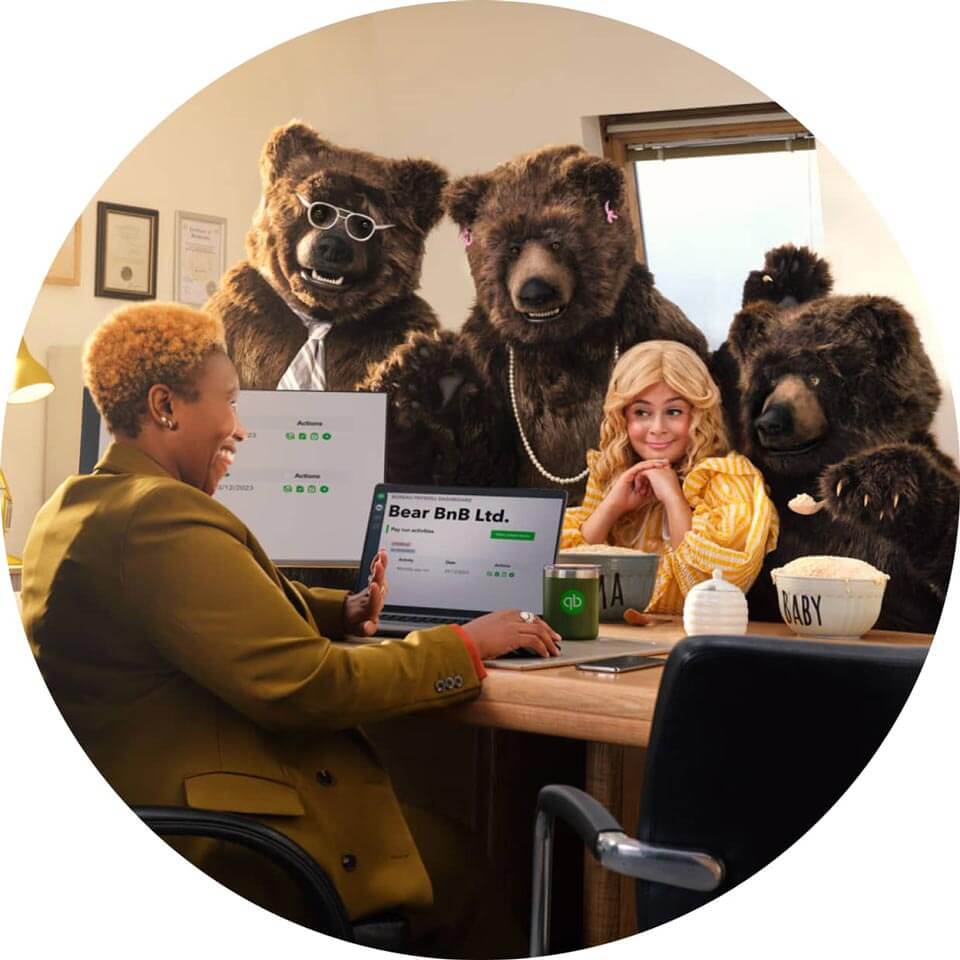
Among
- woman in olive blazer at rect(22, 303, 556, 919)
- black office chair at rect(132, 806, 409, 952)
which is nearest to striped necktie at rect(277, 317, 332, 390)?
woman in olive blazer at rect(22, 303, 556, 919)

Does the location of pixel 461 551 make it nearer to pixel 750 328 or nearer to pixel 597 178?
pixel 750 328

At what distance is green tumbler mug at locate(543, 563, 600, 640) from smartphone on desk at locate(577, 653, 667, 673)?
0.56ft

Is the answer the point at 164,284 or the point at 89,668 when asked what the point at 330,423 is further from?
the point at 89,668

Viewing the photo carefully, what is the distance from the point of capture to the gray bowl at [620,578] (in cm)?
203

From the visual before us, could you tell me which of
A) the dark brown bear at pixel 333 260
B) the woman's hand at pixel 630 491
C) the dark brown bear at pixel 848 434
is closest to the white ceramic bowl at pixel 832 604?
the dark brown bear at pixel 848 434

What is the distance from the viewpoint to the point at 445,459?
2.41m

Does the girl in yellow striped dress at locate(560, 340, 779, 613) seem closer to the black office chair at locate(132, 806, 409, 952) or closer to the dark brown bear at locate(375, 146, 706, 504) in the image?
the dark brown bear at locate(375, 146, 706, 504)

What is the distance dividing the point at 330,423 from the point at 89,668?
1.00 meters

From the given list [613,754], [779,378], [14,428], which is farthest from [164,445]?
[14,428]

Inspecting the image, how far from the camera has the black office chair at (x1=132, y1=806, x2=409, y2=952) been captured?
126 centimetres

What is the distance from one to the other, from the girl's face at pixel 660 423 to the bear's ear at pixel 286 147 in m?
0.85

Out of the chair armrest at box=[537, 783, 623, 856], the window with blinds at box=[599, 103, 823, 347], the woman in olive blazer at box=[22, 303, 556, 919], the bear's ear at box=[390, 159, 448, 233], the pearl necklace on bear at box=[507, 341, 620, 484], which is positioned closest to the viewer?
the chair armrest at box=[537, 783, 623, 856]

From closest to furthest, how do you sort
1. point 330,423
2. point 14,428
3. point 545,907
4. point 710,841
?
point 710,841 → point 545,907 → point 330,423 → point 14,428

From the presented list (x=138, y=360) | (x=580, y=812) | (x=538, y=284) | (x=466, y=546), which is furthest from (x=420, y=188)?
(x=580, y=812)
